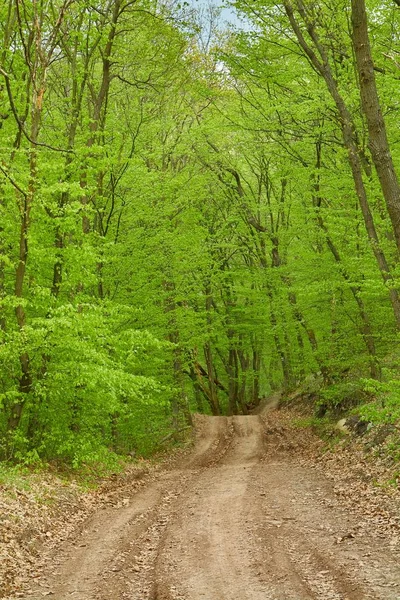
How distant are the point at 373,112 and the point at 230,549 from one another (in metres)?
6.85

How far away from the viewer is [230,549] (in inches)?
361

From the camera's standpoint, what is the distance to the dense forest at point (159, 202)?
13477 millimetres

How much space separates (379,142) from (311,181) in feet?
37.1

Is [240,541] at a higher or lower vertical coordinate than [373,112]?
lower

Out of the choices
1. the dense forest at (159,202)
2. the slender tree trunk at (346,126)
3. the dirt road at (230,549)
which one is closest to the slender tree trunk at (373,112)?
the dense forest at (159,202)

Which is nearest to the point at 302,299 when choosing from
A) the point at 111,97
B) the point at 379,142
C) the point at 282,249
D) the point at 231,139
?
the point at 282,249

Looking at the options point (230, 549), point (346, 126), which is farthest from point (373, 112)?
point (230, 549)

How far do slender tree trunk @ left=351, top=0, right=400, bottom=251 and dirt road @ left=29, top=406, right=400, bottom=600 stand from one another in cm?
446

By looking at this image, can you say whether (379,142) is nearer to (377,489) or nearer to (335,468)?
(377,489)

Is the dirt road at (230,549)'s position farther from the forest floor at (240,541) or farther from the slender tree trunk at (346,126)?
the slender tree trunk at (346,126)

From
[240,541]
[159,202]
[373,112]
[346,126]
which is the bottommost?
[240,541]

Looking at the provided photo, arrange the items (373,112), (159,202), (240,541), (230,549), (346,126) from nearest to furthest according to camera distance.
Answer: (373,112)
(230,549)
(240,541)
(346,126)
(159,202)

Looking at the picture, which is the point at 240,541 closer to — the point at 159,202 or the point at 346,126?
the point at 346,126

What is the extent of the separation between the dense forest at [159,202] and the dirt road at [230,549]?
8.68 feet
